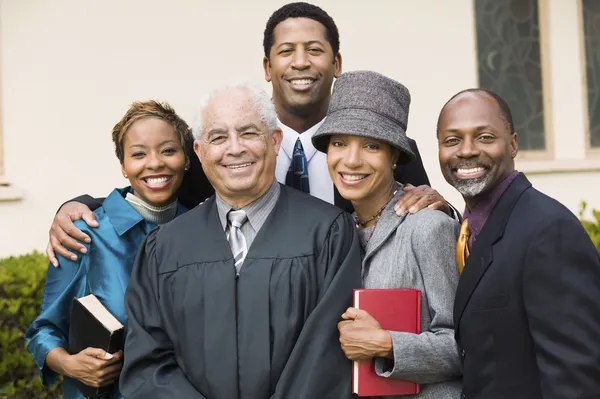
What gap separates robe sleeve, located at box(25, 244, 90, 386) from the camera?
3336 mm

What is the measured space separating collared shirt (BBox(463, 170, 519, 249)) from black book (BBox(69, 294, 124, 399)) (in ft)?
4.67

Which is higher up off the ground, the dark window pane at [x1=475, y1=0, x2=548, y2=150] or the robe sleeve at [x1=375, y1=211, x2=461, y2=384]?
the dark window pane at [x1=475, y1=0, x2=548, y2=150]

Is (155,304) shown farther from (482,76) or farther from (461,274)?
(482,76)

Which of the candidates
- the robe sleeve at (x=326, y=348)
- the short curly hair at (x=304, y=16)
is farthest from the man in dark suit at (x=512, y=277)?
the short curly hair at (x=304, y=16)

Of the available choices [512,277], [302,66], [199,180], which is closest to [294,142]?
[302,66]

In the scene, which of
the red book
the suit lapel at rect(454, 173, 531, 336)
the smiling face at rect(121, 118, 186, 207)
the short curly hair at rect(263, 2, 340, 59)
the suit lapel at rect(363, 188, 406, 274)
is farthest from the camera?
the short curly hair at rect(263, 2, 340, 59)

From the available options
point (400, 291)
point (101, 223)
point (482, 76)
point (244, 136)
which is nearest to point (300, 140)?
point (244, 136)

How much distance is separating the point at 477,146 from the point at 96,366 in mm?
1708

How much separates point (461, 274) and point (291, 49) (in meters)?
1.62

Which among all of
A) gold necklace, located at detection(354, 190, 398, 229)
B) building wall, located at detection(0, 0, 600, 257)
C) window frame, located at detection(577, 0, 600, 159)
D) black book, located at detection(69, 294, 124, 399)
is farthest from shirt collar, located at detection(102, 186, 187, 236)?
window frame, located at detection(577, 0, 600, 159)

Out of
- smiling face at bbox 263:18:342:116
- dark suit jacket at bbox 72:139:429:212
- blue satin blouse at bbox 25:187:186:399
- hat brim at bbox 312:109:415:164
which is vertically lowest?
blue satin blouse at bbox 25:187:186:399

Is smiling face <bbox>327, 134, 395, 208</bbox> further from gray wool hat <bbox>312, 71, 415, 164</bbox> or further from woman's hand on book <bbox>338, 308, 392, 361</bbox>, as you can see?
woman's hand on book <bbox>338, 308, 392, 361</bbox>

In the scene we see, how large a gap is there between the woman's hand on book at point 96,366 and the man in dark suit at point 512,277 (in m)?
1.36

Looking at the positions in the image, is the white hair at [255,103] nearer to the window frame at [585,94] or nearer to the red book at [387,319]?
the red book at [387,319]
